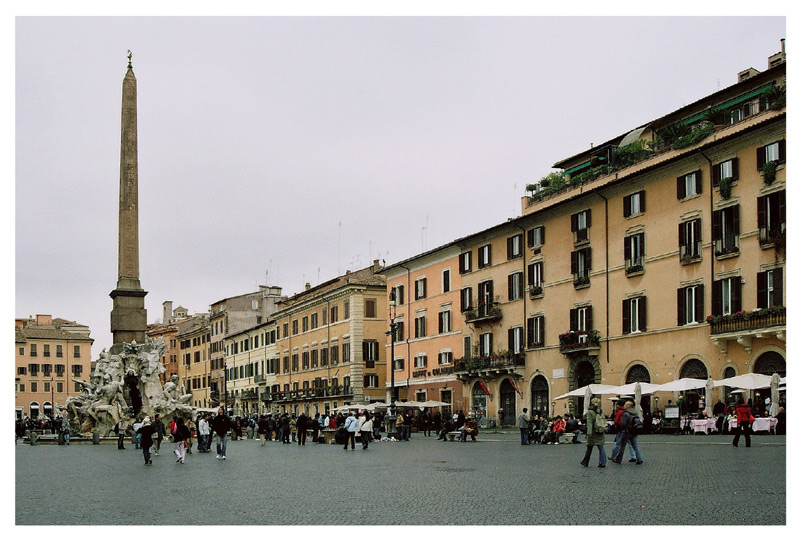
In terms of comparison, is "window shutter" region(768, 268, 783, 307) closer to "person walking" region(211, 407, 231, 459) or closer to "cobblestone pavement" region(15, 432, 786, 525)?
"cobblestone pavement" region(15, 432, 786, 525)

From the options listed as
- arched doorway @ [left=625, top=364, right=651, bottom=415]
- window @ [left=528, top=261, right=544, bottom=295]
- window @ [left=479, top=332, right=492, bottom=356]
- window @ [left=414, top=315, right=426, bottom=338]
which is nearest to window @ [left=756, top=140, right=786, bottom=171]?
arched doorway @ [left=625, top=364, right=651, bottom=415]

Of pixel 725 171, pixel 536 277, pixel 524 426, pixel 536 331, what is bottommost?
pixel 524 426

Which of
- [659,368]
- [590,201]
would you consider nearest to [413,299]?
Answer: [590,201]

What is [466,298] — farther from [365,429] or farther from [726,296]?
[365,429]

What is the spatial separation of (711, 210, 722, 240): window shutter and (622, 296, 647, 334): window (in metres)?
4.88

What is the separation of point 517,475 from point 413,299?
43.9 m

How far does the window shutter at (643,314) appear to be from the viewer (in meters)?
41.0

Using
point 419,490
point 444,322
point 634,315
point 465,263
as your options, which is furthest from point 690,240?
point 419,490

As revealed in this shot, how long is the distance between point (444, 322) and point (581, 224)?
1457 centimetres

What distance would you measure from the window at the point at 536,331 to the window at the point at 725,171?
12.9 metres

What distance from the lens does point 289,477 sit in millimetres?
19109

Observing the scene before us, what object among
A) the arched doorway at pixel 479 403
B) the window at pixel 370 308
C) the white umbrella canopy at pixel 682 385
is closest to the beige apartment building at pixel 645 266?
→ the arched doorway at pixel 479 403

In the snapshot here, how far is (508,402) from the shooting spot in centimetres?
5100
